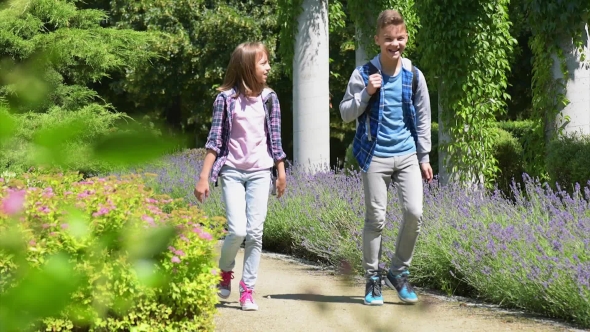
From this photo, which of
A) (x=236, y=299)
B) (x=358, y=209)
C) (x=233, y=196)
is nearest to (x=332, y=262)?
(x=358, y=209)

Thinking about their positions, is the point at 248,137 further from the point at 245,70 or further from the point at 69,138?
the point at 69,138

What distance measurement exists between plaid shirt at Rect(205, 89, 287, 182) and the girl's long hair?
0.05 meters

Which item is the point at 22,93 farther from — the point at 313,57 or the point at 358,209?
the point at 313,57

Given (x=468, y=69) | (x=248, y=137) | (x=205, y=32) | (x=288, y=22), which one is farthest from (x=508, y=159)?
(x=205, y=32)

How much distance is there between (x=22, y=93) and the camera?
26.1 inches

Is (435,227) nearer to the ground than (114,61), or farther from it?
nearer to the ground

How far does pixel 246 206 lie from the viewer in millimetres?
5262

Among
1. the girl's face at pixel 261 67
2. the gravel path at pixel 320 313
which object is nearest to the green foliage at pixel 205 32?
the gravel path at pixel 320 313

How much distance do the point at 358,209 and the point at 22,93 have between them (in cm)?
681

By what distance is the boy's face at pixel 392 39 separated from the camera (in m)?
5.00

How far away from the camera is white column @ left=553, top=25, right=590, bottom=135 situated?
9.08m

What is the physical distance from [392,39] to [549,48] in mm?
4558

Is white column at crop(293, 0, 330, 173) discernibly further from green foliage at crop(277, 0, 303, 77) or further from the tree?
the tree

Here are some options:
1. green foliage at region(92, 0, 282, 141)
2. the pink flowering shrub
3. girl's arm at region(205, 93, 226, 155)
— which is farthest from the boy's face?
green foliage at region(92, 0, 282, 141)
